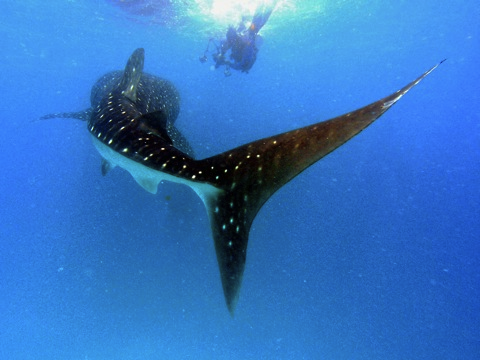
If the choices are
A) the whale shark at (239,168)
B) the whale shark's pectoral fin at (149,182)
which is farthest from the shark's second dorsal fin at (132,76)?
the whale shark at (239,168)

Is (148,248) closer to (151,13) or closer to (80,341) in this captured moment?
(80,341)

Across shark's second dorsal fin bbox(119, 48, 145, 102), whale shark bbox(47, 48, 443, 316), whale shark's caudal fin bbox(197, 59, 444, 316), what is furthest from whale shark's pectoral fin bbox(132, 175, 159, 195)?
shark's second dorsal fin bbox(119, 48, 145, 102)

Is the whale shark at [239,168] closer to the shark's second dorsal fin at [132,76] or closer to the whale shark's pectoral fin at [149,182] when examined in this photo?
the whale shark's pectoral fin at [149,182]

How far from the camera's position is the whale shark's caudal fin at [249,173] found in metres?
1.98

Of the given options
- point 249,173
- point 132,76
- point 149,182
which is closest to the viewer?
point 249,173

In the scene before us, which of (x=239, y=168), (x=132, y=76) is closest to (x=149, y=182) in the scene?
(x=239, y=168)

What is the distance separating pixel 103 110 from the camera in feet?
10.9

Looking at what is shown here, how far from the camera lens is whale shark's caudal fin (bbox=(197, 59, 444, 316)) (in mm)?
1984

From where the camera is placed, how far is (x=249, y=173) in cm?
218

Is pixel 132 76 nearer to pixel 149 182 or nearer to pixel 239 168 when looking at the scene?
pixel 149 182

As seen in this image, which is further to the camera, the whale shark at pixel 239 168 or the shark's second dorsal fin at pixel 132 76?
the shark's second dorsal fin at pixel 132 76

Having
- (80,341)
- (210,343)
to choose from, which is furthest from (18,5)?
(210,343)

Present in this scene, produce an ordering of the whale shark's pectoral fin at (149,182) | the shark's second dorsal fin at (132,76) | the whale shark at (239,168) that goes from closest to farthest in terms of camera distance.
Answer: the whale shark at (239,168)
the whale shark's pectoral fin at (149,182)
the shark's second dorsal fin at (132,76)

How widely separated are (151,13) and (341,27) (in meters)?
12.9
